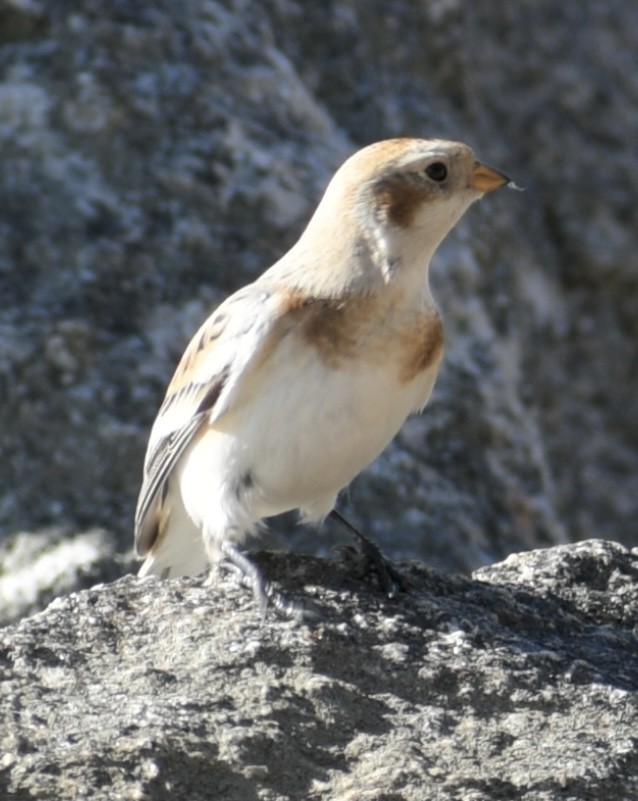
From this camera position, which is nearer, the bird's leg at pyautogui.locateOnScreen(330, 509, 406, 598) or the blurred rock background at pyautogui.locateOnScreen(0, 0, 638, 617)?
the bird's leg at pyautogui.locateOnScreen(330, 509, 406, 598)

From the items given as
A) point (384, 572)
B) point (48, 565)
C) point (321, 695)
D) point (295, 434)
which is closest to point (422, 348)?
point (295, 434)

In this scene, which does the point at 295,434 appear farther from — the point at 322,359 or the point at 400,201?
the point at 400,201

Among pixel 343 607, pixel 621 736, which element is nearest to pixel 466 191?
pixel 343 607

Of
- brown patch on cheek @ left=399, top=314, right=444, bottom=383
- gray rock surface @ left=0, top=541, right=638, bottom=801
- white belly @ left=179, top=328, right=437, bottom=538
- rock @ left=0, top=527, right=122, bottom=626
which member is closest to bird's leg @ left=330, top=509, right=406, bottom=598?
gray rock surface @ left=0, top=541, right=638, bottom=801

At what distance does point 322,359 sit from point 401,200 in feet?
2.02

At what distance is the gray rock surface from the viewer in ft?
11.6

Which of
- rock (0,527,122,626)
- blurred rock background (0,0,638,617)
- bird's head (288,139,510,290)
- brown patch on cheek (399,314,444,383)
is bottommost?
rock (0,527,122,626)

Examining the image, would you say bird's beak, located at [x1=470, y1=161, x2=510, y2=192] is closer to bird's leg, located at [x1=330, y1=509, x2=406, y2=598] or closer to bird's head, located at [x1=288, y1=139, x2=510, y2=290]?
bird's head, located at [x1=288, y1=139, x2=510, y2=290]

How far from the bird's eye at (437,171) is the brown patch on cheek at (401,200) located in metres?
0.05

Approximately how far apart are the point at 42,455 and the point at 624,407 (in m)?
3.39

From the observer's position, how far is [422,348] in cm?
490

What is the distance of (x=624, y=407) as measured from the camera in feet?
28.2

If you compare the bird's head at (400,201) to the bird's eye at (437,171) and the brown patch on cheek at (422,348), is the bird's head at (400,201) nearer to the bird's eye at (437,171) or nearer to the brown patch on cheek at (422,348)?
the bird's eye at (437,171)

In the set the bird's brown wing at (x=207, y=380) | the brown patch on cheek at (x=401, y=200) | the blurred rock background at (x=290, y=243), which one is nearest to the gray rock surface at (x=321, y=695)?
the bird's brown wing at (x=207, y=380)
